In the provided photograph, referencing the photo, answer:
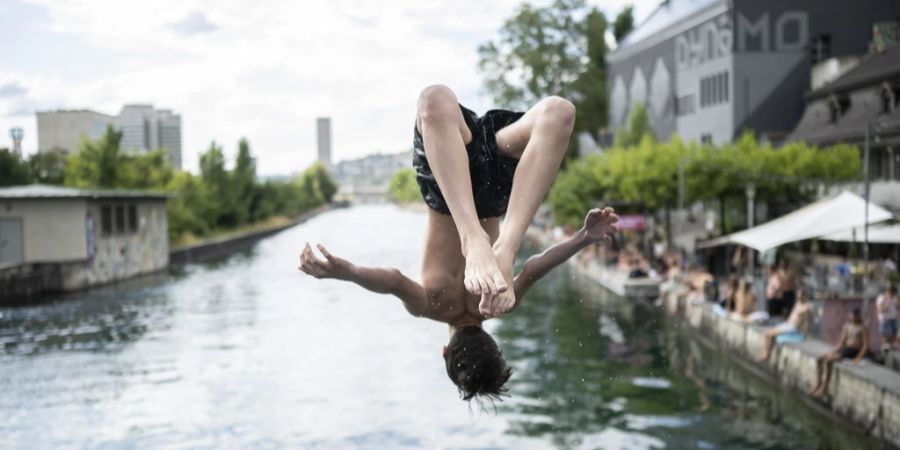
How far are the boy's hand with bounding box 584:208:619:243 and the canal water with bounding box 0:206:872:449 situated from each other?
11655 millimetres

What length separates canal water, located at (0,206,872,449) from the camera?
19266 millimetres

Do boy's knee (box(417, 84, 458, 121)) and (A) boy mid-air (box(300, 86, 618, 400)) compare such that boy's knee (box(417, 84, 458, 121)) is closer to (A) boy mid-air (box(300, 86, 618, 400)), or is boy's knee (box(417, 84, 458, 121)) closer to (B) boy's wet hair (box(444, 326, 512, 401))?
(A) boy mid-air (box(300, 86, 618, 400))

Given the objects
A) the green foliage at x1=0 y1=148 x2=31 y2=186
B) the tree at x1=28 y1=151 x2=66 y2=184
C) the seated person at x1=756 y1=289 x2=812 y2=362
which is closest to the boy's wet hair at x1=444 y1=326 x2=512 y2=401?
the seated person at x1=756 y1=289 x2=812 y2=362

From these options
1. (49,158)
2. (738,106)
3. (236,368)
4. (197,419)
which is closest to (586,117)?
(738,106)

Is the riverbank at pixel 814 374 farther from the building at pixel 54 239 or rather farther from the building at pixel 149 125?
the building at pixel 149 125

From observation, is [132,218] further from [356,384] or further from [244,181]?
[244,181]

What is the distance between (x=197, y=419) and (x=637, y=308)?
15271 millimetres

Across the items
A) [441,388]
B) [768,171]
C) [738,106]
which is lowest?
[441,388]

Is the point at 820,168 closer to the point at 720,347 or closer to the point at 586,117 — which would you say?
the point at 720,347

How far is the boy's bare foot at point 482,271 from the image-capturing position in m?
3.56

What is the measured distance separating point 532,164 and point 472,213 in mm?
371

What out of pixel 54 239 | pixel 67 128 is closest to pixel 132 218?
pixel 54 239

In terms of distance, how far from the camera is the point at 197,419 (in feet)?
69.7

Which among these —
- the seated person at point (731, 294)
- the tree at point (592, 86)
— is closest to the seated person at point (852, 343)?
the seated person at point (731, 294)
